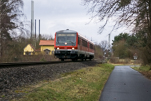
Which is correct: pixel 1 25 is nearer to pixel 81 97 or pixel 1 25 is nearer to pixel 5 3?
pixel 5 3

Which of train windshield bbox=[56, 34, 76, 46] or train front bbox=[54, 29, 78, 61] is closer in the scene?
train front bbox=[54, 29, 78, 61]

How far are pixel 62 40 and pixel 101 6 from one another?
1052cm

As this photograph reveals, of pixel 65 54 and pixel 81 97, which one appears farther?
pixel 65 54

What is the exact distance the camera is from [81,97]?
8.27 m

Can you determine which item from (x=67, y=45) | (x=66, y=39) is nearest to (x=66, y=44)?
(x=67, y=45)

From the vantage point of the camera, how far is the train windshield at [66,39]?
24.0m

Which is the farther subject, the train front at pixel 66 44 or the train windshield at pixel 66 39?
the train windshield at pixel 66 39

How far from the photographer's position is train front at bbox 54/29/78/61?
23.7 metres

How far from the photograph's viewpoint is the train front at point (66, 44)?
2367 cm

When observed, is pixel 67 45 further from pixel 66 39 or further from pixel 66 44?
pixel 66 39

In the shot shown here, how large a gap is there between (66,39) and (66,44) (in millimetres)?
678

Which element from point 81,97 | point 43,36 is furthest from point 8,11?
point 43,36

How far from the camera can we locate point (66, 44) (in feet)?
78.7

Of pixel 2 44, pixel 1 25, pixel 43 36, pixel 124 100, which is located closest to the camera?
pixel 124 100
